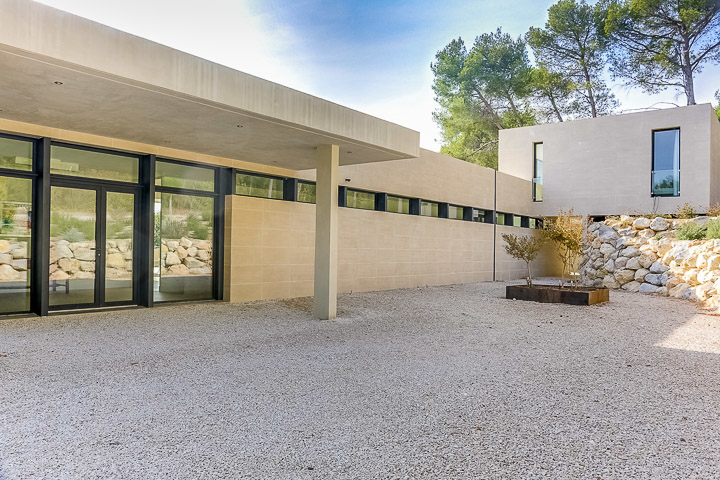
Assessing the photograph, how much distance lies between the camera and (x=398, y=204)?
13.5 metres

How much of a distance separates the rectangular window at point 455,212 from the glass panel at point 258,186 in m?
6.89

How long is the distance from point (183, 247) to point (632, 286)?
12.7 metres

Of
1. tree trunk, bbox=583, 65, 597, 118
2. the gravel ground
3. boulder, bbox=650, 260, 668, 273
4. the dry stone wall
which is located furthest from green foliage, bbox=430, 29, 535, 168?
the gravel ground

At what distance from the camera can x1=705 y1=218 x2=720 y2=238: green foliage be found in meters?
11.3

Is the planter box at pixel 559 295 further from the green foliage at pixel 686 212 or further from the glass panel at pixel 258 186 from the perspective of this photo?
the glass panel at pixel 258 186

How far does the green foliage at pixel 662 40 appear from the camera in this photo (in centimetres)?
2022

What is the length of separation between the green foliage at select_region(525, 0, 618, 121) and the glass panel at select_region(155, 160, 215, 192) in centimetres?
2001

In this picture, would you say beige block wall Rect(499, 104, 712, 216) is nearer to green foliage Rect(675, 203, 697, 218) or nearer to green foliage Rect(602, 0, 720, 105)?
green foliage Rect(675, 203, 697, 218)

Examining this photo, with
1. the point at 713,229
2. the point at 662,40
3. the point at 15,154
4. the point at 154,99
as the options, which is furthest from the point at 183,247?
the point at 662,40

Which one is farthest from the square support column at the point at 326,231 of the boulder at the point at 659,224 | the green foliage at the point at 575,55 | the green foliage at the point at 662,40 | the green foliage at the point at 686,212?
the green foliage at the point at 662,40

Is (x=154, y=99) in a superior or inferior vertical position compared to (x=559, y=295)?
superior

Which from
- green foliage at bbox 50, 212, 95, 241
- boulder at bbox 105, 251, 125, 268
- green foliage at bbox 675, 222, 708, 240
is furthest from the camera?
green foliage at bbox 675, 222, 708, 240

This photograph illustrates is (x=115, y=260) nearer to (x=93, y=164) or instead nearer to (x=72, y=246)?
(x=72, y=246)

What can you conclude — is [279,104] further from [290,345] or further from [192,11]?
[192,11]
